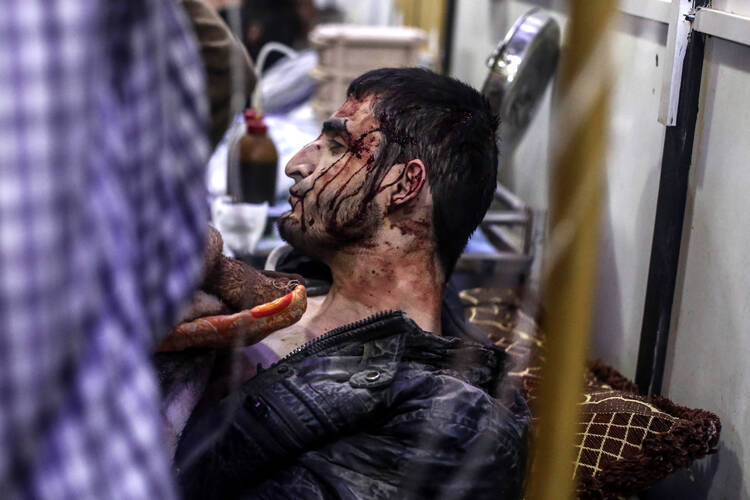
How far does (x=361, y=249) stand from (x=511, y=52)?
4.11 feet

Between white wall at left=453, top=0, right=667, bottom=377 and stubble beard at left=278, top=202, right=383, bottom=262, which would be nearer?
stubble beard at left=278, top=202, right=383, bottom=262

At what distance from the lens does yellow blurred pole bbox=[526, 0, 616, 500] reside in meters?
0.79

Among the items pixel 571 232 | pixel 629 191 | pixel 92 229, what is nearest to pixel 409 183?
pixel 629 191

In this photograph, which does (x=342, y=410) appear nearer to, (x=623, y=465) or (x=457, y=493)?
(x=457, y=493)

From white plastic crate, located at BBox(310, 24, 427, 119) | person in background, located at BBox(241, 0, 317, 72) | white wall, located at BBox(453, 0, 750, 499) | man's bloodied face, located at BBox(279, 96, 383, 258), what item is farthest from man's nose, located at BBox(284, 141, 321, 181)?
person in background, located at BBox(241, 0, 317, 72)

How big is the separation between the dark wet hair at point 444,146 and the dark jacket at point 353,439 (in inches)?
13.7

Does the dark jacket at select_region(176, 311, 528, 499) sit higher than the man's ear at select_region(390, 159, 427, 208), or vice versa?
the man's ear at select_region(390, 159, 427, 208)

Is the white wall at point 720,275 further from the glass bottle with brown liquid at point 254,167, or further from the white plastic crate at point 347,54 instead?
the white plastic crate at point 347,54

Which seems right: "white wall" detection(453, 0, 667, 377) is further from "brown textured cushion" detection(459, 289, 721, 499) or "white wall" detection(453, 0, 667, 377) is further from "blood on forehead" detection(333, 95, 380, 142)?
"blood on forehead" detection(333, 95, 380, 142)

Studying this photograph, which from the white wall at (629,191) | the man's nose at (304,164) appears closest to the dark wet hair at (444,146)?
the man's nose at (304,164)

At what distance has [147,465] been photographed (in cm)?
75

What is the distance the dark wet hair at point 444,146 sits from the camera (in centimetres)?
176

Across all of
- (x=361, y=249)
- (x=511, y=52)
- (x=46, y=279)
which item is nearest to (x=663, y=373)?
(x=361, y=249)

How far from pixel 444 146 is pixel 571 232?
956mm
